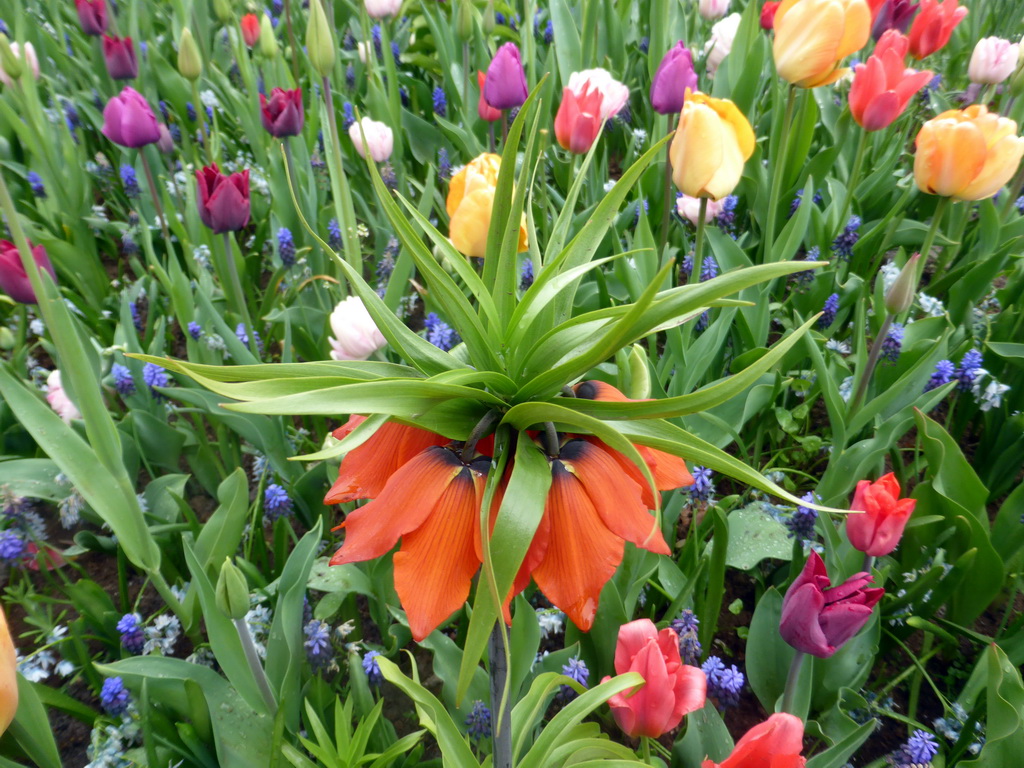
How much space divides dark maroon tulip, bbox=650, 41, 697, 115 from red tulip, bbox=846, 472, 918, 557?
2.93 feet

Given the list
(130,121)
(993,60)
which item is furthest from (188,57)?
(993,60)

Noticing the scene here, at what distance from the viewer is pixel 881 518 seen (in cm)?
96

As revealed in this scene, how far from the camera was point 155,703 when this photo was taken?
3.49 feet

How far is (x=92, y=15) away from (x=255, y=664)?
2371mm

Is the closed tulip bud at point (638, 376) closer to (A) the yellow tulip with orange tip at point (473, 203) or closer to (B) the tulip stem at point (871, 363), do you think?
(A) the yellow tulip with orange tip at point (473, 203)

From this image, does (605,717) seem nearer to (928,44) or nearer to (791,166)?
(791,166)

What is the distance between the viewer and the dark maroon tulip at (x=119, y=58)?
208 cm

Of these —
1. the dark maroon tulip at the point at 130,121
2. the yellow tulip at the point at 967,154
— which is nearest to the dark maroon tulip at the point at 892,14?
the yellow tulip at the point at 967,154

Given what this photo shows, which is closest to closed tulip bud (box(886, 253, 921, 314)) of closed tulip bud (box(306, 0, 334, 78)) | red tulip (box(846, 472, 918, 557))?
red tulip (box(846, 472, 918, 557))

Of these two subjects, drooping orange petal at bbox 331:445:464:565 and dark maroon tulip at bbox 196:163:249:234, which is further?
dark maroon tulip at bbox 196:163:249:234

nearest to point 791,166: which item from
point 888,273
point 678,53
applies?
point 888,273

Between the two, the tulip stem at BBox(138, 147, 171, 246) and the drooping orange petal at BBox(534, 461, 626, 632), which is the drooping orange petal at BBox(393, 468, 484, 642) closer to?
the drooping orange petal at BBox(534, 461, 626, 632)

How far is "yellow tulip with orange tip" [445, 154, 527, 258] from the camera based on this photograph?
1184mm

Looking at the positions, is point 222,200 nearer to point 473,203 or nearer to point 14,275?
point 14,275
